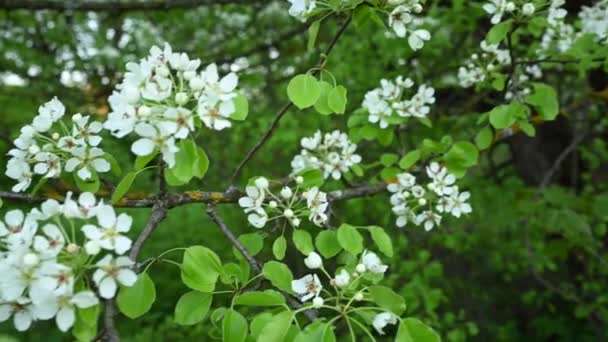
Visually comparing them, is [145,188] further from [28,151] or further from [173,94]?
[173,94]

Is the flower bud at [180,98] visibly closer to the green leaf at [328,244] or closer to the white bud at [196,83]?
the white bud at [196,83]

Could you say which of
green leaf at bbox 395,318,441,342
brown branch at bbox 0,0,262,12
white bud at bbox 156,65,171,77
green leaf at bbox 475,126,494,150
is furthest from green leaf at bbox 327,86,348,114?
brown branch at bbox 0,0,262,12

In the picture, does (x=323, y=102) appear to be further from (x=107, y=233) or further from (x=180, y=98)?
(x=107, y=233)

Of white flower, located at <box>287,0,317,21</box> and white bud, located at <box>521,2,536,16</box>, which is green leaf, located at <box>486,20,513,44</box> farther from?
white flower, located at <box>287,0,317,21</box>

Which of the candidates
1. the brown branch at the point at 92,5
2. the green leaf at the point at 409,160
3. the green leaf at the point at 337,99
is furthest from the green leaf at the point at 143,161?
the brown branch at the point at 92,5

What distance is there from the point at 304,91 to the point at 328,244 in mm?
478

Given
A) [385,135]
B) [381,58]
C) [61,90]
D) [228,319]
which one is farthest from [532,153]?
[228,319]

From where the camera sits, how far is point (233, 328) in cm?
168

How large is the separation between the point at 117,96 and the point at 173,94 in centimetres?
14

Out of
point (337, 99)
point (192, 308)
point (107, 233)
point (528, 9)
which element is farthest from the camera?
point (528, 9)

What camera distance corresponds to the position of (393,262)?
4547mm

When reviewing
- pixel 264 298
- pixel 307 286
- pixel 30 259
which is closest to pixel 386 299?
pixel 307 286

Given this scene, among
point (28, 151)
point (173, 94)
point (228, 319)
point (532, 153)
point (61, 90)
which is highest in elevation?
point (173, 94)

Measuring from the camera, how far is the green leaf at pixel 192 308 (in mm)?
1762
